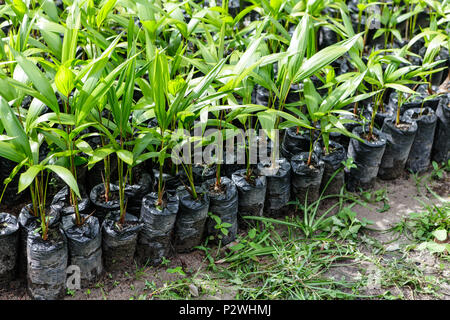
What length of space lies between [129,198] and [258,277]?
58 cm

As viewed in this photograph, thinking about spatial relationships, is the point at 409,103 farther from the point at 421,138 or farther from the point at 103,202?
the point at 103,202

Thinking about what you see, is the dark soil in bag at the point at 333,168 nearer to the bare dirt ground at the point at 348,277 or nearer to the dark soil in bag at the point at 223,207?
the bare dirt ground at the point at 348,277

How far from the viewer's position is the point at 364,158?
7.32ft

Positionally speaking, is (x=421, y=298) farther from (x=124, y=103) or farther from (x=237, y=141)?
(x=124, y=103)

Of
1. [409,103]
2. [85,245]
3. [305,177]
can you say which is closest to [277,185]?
[305,177]

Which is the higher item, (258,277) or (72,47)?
(72,47)

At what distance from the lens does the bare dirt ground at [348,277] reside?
1743 mm

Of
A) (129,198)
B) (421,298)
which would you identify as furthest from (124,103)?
(421,298)

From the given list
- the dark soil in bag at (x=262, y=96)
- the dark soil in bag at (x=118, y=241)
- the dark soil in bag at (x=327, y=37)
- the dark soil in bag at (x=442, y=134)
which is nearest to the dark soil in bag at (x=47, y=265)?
the dark soil in bag at (x=118, y=241)

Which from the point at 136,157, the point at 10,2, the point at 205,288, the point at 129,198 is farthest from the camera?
the point at 10,2

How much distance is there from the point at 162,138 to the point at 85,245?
0.45 m

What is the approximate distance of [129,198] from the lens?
1.91m

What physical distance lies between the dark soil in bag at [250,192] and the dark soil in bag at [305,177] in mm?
172

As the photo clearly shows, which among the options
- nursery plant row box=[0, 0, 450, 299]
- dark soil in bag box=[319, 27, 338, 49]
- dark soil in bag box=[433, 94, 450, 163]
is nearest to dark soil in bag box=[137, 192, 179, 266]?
nursery plant row box=[0, 0, 450, 299]
